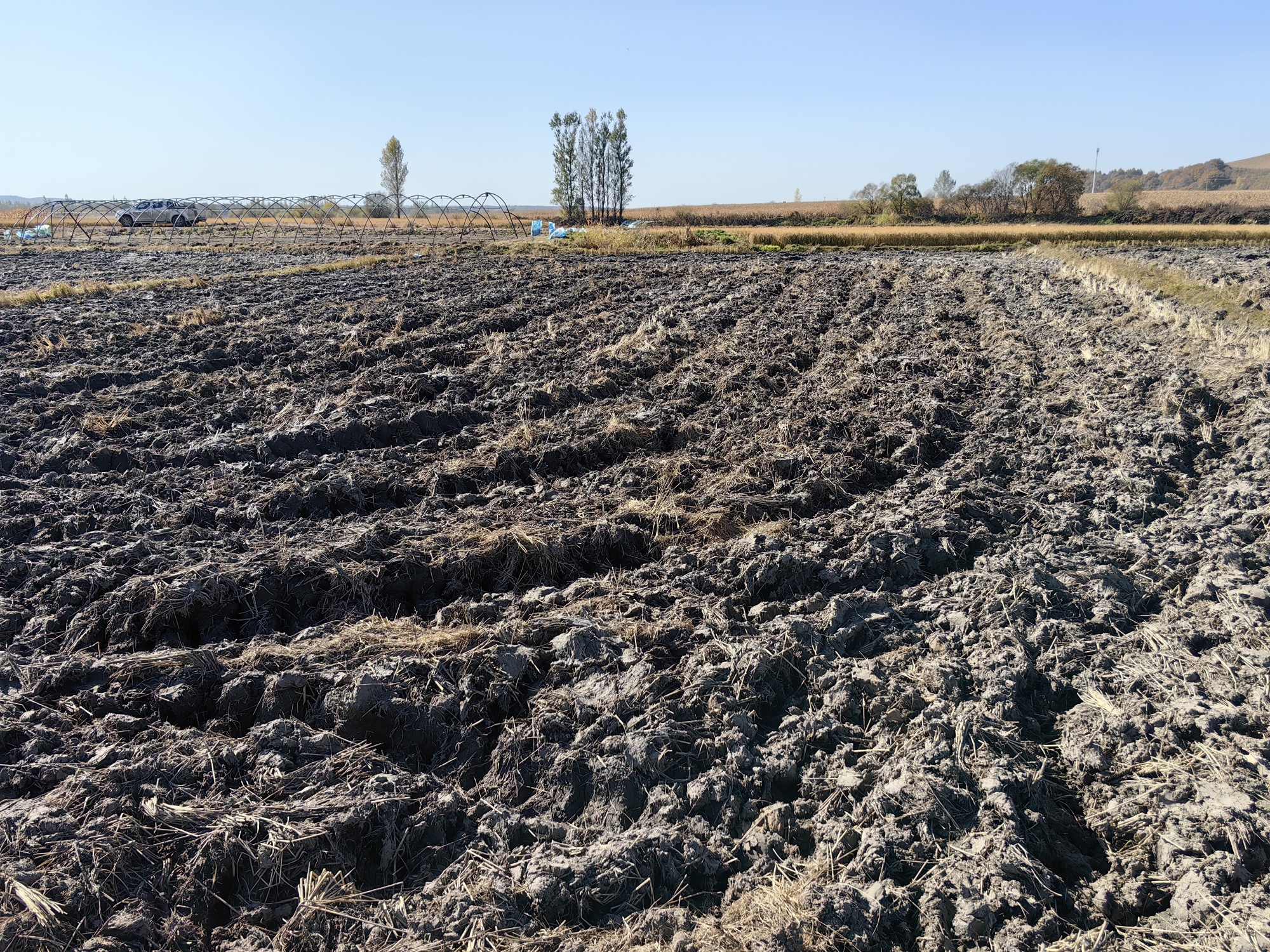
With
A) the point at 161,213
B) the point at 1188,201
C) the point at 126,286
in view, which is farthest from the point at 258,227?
the point at 1188,201

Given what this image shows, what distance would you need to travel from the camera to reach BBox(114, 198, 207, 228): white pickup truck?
139ft

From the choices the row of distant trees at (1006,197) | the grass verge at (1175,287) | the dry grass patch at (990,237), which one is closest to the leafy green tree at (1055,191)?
the row of distant trees at (1006,197)

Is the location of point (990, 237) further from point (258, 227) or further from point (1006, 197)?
point (258, 227)

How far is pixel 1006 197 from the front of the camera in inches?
2119

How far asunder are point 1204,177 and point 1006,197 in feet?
346

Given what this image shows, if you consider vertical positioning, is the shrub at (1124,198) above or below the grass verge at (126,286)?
above

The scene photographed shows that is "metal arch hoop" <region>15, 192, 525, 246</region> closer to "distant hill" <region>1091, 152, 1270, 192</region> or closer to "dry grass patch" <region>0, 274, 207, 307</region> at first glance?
"dry grass patch" <region>0, 274, 207, 307</region>

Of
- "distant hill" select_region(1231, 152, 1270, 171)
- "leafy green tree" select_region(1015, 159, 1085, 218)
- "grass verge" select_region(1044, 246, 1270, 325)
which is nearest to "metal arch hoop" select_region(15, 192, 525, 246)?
"grass verge" select_region(1044, 246, 1270, 325)

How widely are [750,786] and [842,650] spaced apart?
1.15m

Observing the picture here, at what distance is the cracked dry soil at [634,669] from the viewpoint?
266 cm

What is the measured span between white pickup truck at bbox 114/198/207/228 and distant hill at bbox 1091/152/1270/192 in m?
123

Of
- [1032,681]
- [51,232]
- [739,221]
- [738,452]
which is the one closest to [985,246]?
[739,221]

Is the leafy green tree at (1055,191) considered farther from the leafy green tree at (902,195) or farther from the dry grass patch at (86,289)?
the dry grass patch at (86,289)

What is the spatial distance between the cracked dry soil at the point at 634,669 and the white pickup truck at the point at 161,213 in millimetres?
41348
